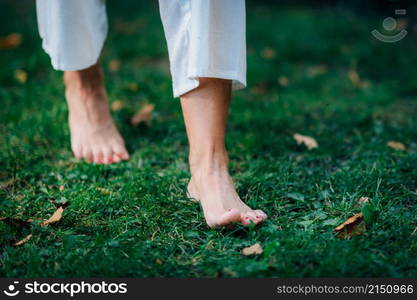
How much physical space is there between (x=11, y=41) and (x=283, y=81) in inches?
78.4

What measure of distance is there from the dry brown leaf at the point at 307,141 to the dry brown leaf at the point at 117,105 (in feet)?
3.16

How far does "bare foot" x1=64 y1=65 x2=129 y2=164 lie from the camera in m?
2.09

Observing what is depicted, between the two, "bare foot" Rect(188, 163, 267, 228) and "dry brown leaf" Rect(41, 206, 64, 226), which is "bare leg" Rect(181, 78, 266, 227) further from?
"dry brown leaf" Rect(41, 206, 64, 226)

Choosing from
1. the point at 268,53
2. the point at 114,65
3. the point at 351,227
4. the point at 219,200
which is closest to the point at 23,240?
the point at 219,200

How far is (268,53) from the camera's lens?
139 inches

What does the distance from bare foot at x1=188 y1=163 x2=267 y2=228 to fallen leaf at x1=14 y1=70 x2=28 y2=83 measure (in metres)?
1.64

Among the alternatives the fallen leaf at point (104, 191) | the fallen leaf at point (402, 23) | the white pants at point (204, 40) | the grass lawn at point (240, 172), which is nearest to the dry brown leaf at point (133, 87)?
the grass lawn at point (240, 172)

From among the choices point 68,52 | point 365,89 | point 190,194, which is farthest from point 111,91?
point 365,89

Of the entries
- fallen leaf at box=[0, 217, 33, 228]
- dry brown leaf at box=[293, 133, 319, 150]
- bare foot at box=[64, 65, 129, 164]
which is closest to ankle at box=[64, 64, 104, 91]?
bare foot at box=[64, 65, 129, 164]

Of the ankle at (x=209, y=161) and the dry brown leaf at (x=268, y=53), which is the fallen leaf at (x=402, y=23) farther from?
the ankle at (x=209, y=161)

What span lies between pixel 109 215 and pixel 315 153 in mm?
963

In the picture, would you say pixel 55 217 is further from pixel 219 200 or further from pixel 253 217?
pixel 253 217

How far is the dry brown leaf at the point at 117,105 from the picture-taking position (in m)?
2.58

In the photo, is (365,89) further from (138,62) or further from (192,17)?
(192,17)
